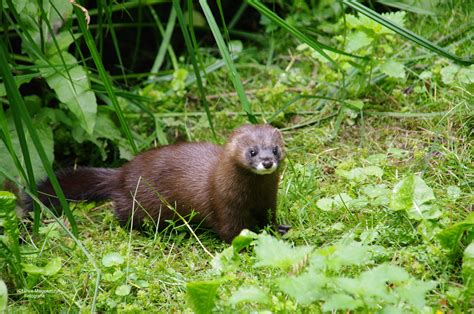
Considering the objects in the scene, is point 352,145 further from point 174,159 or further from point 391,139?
point 174,159

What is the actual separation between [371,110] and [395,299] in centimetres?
252

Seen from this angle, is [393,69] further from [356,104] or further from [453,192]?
[453,192]

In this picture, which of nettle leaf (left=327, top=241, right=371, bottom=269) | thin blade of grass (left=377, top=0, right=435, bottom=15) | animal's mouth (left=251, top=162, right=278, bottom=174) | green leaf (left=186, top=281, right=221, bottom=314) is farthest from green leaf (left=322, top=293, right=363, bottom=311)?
thin blade of grass (left=377, top=0, right=435, bottom=15)

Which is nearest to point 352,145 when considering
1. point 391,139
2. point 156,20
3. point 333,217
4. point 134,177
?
point 391,139

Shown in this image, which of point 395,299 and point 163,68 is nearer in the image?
point 395,299

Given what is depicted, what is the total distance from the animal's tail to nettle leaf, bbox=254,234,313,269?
192 centimetres

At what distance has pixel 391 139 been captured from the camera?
4.68 m

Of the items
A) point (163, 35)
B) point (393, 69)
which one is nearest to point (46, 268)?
point (393, 69)

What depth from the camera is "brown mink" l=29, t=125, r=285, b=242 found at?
3959 mm

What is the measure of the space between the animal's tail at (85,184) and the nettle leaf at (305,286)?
210cm

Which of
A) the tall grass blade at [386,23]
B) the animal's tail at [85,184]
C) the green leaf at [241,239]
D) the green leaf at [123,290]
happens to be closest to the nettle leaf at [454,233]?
the green leaf at [241,239]

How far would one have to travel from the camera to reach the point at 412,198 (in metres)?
3.50

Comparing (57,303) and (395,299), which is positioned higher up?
(395,299)

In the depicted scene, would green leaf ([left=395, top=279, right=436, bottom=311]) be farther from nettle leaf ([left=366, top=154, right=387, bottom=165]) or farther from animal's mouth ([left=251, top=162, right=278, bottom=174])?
nettle leaf ([left=366, top=154, right=387, bottom=165])
